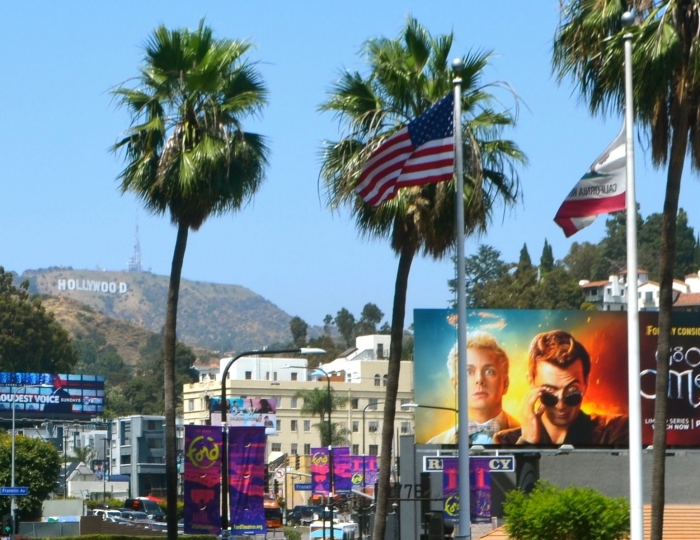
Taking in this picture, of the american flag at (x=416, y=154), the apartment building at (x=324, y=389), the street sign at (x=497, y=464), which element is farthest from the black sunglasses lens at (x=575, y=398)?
the apartment building at (x=324, y=389)

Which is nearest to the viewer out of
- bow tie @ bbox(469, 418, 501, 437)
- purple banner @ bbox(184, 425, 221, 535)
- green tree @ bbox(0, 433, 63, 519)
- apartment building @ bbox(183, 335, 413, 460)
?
purple banner @ bbox(184, 425, 221, 535)

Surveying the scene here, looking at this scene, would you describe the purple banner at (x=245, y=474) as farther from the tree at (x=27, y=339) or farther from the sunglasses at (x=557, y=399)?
the tree at (x=27, y=339)

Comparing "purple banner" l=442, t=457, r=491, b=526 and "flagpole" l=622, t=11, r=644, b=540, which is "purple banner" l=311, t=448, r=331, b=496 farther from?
"flagpole" l=622, t=11, r=644, b=540

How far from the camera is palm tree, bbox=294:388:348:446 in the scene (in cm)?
12762

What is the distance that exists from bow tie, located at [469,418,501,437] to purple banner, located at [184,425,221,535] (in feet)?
86.8

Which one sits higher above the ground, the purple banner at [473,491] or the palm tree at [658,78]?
the palm tree at [658,78]

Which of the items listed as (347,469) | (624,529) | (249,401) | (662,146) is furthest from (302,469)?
(662,146)

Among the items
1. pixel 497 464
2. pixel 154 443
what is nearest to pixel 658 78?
pixel 497 464

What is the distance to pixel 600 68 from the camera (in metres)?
20.5

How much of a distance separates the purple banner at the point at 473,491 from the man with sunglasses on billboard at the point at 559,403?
15.2 m

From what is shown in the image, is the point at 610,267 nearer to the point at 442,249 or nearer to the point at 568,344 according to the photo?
the point at 568,344

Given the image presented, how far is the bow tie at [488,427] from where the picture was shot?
177 feet

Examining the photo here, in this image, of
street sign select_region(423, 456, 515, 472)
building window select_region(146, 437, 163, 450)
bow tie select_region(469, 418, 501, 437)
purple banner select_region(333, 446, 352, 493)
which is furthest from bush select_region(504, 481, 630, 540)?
building window select_region(146, 437, 163, 450)

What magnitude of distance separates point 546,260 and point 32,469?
108 metres
